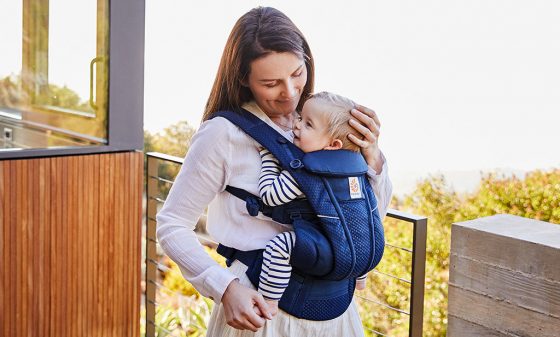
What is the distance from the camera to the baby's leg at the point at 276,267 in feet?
4.84

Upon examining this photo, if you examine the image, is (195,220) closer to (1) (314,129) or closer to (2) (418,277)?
(1) (314,129)

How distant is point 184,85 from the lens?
11.0 m

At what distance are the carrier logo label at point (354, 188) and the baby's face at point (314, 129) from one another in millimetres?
83

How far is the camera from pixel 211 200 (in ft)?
5.20

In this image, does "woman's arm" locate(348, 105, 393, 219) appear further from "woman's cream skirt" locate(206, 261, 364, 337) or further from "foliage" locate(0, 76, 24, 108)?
"foliage" locate(0, 76, 24, 108)

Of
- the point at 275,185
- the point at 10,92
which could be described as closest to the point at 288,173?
the point at 275,185

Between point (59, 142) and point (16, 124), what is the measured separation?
17 centimetres

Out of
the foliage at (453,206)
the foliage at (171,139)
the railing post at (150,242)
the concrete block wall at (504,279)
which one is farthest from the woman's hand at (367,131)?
the foliage at (171,139)

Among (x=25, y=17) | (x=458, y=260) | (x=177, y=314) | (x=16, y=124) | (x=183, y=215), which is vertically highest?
(x=25, y=17)

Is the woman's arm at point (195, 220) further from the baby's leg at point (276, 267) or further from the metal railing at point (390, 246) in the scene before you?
the metal railing at point (390, 246)

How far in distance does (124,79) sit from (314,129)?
4.96ft

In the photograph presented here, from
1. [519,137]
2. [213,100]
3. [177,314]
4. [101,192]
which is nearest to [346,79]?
[519,137]

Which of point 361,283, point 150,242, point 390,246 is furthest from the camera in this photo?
point 150,242

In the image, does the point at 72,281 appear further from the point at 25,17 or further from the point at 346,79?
the point at 346,79
